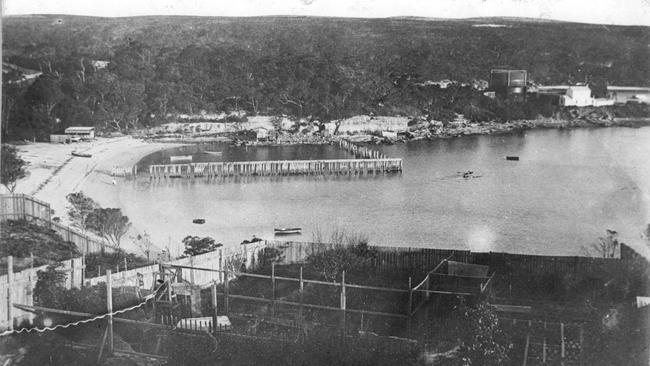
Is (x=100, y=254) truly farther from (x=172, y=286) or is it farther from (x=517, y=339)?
(x=517, y=339)

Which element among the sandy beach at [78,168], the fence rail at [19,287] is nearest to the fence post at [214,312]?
the sandy beach at [78,168]

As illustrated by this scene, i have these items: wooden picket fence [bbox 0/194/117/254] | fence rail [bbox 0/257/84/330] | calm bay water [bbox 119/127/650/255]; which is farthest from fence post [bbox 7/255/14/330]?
calm bay water [bbox 119/127/650/255]

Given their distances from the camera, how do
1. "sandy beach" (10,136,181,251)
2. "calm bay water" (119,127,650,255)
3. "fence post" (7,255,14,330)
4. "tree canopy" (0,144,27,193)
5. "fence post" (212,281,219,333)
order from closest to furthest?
"fence post" (212,281,219,333) < "fence post" (7,255,14,330) < "calm bay water" (119,127,650,255) < "tree canopy" (0,144,27,193) < "sandy beach" (10,136,181,251)

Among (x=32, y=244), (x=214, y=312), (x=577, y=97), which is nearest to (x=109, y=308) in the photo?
(x=214, y=312)

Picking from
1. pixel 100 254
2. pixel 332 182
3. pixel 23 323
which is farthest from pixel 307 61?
pixel 23 323

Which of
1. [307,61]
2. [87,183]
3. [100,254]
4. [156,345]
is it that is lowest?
[156,345]

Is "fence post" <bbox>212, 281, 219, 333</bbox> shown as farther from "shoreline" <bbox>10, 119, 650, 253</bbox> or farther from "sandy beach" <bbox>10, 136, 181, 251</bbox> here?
"sandy beach" <bbox>10, 136, 181, 251</bbox>

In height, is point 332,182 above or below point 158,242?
above
